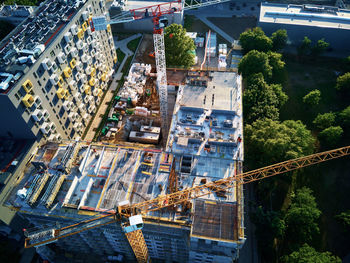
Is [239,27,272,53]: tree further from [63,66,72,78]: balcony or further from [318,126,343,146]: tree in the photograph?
[63,66,72,78]: balcony

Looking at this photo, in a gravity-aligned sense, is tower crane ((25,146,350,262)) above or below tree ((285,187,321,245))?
below

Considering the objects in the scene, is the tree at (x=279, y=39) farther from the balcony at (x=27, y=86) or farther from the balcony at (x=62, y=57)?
the balcony at (x=27, y=86)

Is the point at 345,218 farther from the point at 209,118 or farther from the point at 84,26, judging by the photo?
the point at 84,26

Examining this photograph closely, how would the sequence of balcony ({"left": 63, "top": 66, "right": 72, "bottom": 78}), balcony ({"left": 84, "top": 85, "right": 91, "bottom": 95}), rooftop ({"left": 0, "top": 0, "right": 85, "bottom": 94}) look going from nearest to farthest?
rooftop ({"left": 0, "top": 0, "right": 85, "bottom": 94}) → balcony ({"left": 63, "top": 66, "right": 72, "bottom": 78}) → balcony ({"left": 84, "top": 85, "right": 91, "bottom": 95})

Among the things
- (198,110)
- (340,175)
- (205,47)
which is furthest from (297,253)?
(205,47)

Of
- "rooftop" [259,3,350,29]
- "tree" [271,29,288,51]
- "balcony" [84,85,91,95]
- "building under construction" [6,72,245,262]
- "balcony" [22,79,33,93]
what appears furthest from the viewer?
"rooftop" [259,3,350,29]

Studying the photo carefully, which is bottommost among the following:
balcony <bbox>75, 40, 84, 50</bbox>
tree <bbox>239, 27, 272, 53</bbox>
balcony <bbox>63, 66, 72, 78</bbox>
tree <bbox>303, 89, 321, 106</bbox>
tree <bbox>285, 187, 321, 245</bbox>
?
tree <bbox>285, 187, 321, 245</bbox>

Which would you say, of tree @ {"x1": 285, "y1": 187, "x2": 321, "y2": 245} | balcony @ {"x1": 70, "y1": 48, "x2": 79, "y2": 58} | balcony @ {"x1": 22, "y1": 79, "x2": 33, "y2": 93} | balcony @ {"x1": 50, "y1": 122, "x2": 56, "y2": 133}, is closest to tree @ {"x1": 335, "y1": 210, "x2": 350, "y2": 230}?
tree @ {"x1": 285, "y1": 187, "x2": 321, "y2": 245}
